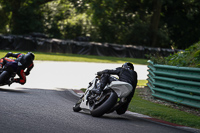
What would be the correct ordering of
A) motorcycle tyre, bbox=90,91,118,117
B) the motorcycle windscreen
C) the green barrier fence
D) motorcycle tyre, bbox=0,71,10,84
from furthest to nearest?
motorcycle tyre, bbox=0,71,10,84, the green barrier fence, the motorcycle windscreen, motorcycle tyre, bbox=90,91,118,117

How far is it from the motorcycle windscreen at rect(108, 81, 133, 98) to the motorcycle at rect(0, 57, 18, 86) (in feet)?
14.2

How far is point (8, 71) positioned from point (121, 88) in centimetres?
452

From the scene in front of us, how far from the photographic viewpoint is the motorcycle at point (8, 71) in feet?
34.7

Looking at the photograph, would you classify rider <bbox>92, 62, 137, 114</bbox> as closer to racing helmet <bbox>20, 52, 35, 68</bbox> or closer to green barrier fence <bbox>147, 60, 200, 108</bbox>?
green barrier fence <bbox>147, 60, 200, 108</bbox>

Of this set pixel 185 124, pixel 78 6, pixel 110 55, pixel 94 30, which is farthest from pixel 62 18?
pixel 185 124

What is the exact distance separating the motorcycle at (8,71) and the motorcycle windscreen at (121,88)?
14.2ft

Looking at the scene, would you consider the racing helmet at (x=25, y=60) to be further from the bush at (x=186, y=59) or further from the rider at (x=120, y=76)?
the bush at (x=186, y=59)

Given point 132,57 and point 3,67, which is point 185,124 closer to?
point 3,67

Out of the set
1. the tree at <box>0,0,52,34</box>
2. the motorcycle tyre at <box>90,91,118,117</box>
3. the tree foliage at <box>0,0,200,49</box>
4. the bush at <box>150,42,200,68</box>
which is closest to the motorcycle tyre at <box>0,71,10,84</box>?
the motorcycle tyre at <box>90,91,118,117</box>

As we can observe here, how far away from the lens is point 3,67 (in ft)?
35.5

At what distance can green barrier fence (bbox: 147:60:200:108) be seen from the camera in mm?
10148

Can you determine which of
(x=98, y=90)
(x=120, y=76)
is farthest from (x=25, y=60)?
(x=120, y=76)

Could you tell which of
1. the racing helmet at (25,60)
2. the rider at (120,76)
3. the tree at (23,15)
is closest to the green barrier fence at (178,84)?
the rider at (120,76)

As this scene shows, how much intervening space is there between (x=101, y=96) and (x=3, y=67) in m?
4.37
